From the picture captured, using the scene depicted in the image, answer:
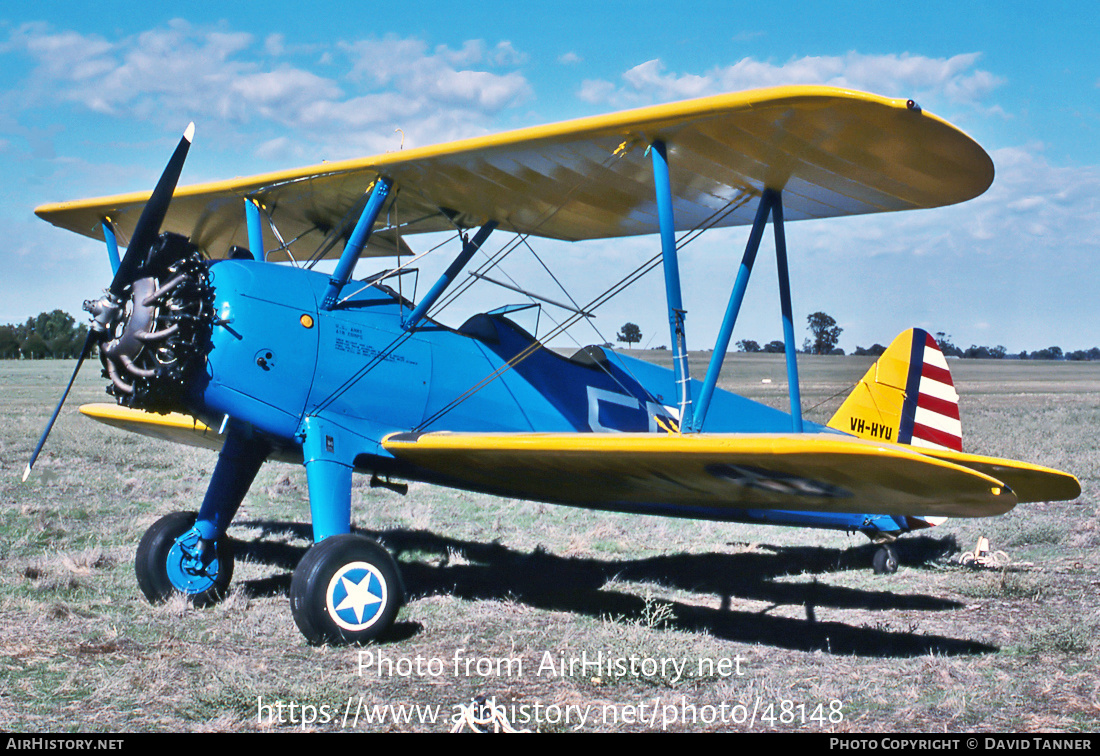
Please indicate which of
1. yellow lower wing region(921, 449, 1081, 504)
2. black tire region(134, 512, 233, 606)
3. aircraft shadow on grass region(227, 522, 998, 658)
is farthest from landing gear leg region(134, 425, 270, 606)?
yellow lower wing region(921, 449, 1081, 504)

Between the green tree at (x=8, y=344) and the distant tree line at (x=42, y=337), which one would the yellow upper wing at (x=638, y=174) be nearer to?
the distant tree line at (x=42, y=337)

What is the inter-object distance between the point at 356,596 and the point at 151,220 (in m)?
2.39

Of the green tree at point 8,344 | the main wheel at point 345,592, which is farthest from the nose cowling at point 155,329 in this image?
the green tree at point 8,344

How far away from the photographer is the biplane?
4.23 m

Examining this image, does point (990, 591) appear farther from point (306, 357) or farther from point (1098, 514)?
point (306, 357)

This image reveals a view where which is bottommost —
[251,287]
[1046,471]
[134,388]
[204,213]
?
[1046,471]

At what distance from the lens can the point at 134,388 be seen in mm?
4398

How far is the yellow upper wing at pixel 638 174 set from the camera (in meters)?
4.34

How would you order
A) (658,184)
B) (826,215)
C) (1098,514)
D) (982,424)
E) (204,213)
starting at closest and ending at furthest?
(658,184), (826,215), (204,213), (1098,514), (982,424)

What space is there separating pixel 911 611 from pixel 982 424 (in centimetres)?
1575

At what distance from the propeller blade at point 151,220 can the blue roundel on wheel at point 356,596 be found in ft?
6.45

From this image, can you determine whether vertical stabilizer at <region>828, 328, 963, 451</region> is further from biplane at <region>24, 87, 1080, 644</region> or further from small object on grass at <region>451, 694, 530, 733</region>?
small object on grass at <region>451, 694, 530, 733</region>

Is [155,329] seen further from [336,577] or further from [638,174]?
[638,174]

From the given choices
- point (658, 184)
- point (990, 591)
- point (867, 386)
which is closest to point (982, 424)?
point (867, 386)
